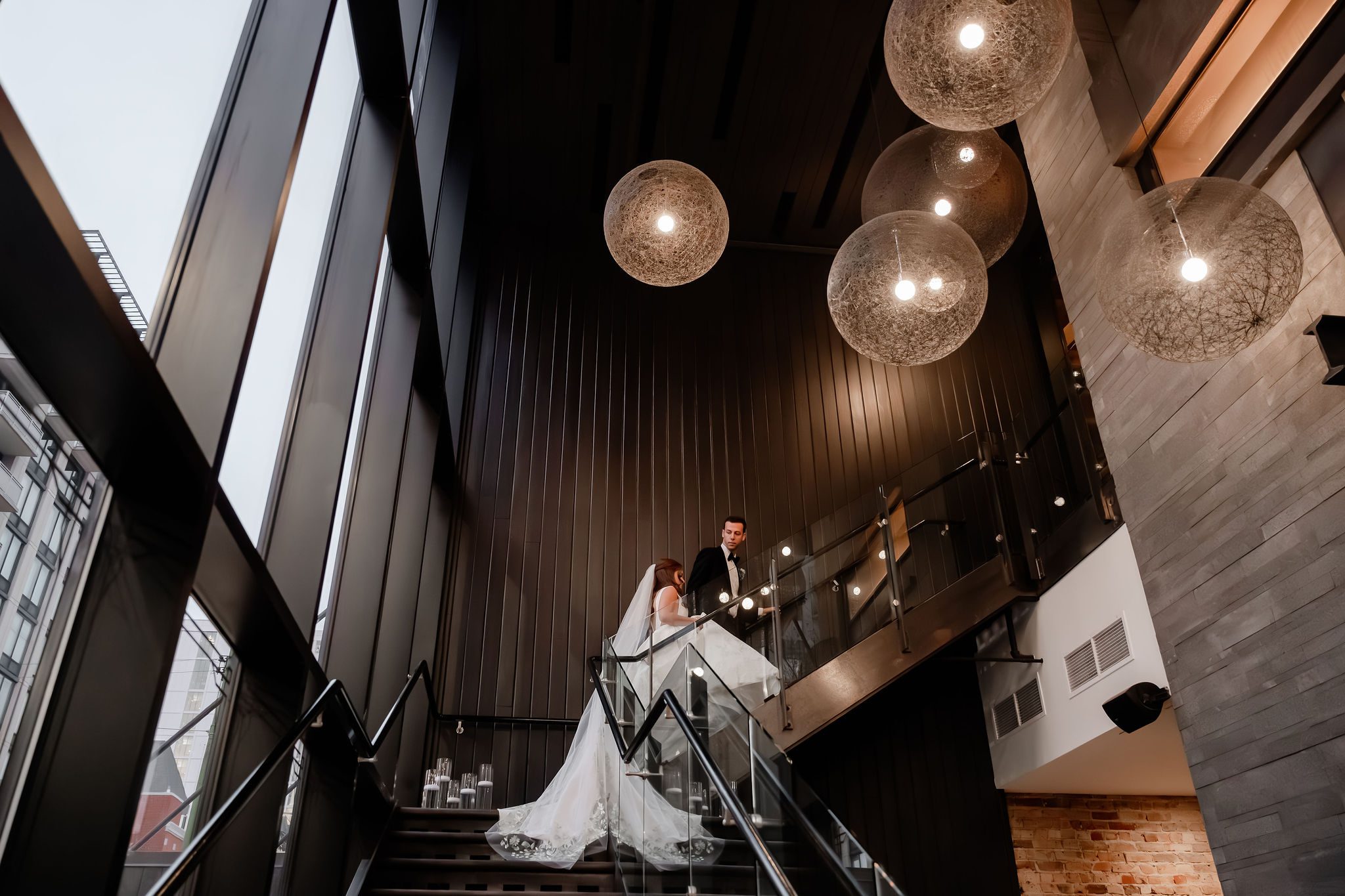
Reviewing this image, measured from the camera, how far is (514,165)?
943 centimetres

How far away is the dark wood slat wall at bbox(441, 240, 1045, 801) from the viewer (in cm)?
801

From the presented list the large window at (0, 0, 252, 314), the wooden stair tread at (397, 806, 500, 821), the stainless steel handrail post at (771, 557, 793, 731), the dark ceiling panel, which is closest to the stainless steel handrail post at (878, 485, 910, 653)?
the stainless steel handrail post at (771, 557, 793, 731)

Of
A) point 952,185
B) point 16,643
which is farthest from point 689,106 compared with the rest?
point 16,643

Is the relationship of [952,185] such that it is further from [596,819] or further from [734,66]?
[734,66]

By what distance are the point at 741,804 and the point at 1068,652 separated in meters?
3.97

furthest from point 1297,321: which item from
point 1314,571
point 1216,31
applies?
point 1216,31

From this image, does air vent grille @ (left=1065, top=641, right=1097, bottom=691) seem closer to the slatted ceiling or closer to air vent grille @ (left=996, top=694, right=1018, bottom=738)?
air vent grille @ (left=996, top=694, right=1018, bottom=738)

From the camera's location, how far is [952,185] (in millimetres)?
3711

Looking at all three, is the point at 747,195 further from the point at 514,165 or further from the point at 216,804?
the point at 216,804

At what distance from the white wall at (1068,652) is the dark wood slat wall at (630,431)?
1578 mm

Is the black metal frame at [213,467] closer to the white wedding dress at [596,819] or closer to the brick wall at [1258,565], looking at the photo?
the white wedding dress at [596,819]

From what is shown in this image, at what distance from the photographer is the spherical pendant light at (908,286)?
319 cm

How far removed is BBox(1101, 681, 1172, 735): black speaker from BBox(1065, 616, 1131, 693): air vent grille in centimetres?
36

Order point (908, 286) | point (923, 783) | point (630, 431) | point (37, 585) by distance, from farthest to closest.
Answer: point (630, 431) < point (923, 783) < point (908, 286) < point (37, 585)
